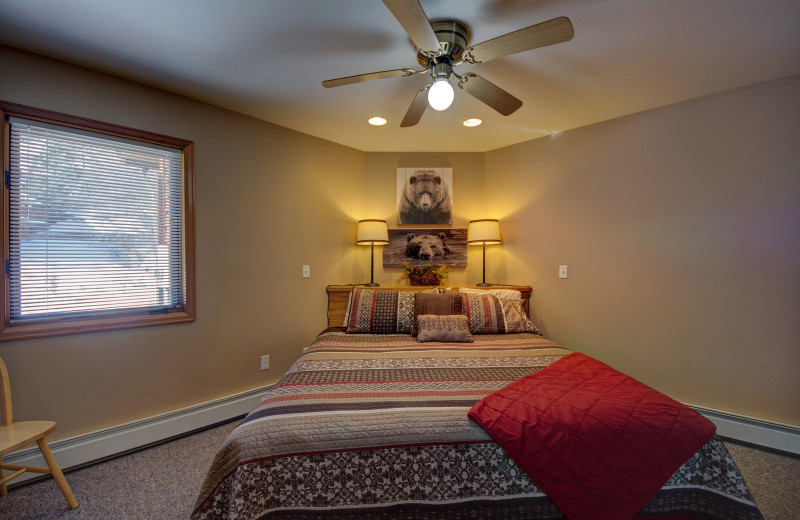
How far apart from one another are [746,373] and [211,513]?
330 cm

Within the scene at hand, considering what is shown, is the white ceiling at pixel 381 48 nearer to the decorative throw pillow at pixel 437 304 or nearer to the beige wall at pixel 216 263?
the beige wall at pixel 216 263

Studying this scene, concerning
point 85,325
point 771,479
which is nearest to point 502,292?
point 771,479

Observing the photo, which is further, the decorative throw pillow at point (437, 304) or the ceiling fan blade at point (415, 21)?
the decorative throw pillow at point (437, 304)

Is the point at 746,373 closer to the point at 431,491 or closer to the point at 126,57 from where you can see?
the point at 431,491

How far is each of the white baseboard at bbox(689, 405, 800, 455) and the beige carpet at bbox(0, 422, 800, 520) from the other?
0.22ft

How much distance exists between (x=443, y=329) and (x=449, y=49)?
1758mm

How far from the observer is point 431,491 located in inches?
47.0

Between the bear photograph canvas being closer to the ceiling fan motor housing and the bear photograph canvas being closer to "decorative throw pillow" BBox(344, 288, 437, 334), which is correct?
"decorative throw pillow" BBox(344, 288, 437, 334)

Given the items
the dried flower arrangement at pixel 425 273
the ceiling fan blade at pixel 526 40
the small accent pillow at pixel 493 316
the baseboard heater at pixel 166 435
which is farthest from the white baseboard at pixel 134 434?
the ceiling fan blade at pixel 526 40

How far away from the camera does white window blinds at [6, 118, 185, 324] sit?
1.96 metres

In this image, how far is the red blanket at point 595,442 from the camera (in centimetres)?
114

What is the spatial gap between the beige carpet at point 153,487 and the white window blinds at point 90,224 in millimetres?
956

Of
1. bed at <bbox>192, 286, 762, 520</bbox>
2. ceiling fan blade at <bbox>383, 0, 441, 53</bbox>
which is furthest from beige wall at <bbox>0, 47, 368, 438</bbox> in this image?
ceiling fan blade at <bbox>383, 0, 441, 53</bbox>

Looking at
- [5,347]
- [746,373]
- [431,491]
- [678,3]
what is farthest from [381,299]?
[746,373]
